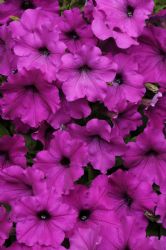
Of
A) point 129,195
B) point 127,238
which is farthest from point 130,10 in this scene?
point 127,238

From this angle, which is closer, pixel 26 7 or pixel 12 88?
pixel 12 88

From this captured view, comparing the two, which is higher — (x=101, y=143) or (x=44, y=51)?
(x=44, y=51)

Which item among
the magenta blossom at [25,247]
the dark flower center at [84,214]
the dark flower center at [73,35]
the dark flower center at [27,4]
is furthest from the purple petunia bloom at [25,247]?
the dark flower center at [27,4]

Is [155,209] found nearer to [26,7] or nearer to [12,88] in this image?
[12,88]

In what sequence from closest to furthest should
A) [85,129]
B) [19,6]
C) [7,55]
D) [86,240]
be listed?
1. [86,240]
2. [85,129]
3. [7,55]
4. [19,6]

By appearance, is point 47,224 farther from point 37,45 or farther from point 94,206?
point 37,45

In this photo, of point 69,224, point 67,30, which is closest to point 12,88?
point 67,30

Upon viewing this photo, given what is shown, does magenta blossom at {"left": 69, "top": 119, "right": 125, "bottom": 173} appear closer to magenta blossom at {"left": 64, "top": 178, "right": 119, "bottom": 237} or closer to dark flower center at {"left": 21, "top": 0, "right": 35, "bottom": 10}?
magenta blossom at {"left": 64, "top": 178, "right": 119, "bottom": 237}
